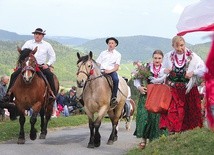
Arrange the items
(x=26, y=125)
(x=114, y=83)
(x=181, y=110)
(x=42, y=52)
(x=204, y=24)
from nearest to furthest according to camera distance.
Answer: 1. (x=204, y=24)
2. (x=181, y=110)
3. (x=114, y=83)
4. (x=42, y=52)
5. (x=26, y=125)

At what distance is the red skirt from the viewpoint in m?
8.46

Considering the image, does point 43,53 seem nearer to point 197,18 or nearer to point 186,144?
point 186,144

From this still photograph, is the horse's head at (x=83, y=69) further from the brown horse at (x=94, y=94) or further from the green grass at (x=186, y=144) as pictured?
the green grass at (x=186, y=144)

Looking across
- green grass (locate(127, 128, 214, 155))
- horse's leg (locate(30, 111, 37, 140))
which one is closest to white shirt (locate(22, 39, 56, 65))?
horse's leg (locate(30, 111, 37, 140))

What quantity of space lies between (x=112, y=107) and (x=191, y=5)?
25.8 feet

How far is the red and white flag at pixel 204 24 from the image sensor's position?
151 inches

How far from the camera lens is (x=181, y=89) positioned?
8422 mm

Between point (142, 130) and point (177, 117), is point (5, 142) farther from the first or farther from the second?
point (177, 117)

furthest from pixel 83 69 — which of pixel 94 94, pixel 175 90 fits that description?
pixel 175 90

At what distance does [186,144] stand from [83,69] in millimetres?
3425

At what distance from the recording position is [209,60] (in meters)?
3.83

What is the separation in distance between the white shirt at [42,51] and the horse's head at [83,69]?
2.06 m

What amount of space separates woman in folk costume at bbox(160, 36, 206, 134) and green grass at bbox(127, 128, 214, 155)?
21 cm

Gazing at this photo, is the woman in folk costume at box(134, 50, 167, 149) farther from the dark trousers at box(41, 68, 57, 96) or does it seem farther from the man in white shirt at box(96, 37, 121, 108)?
the dark trousers at box(41, 68, 57, 96)
